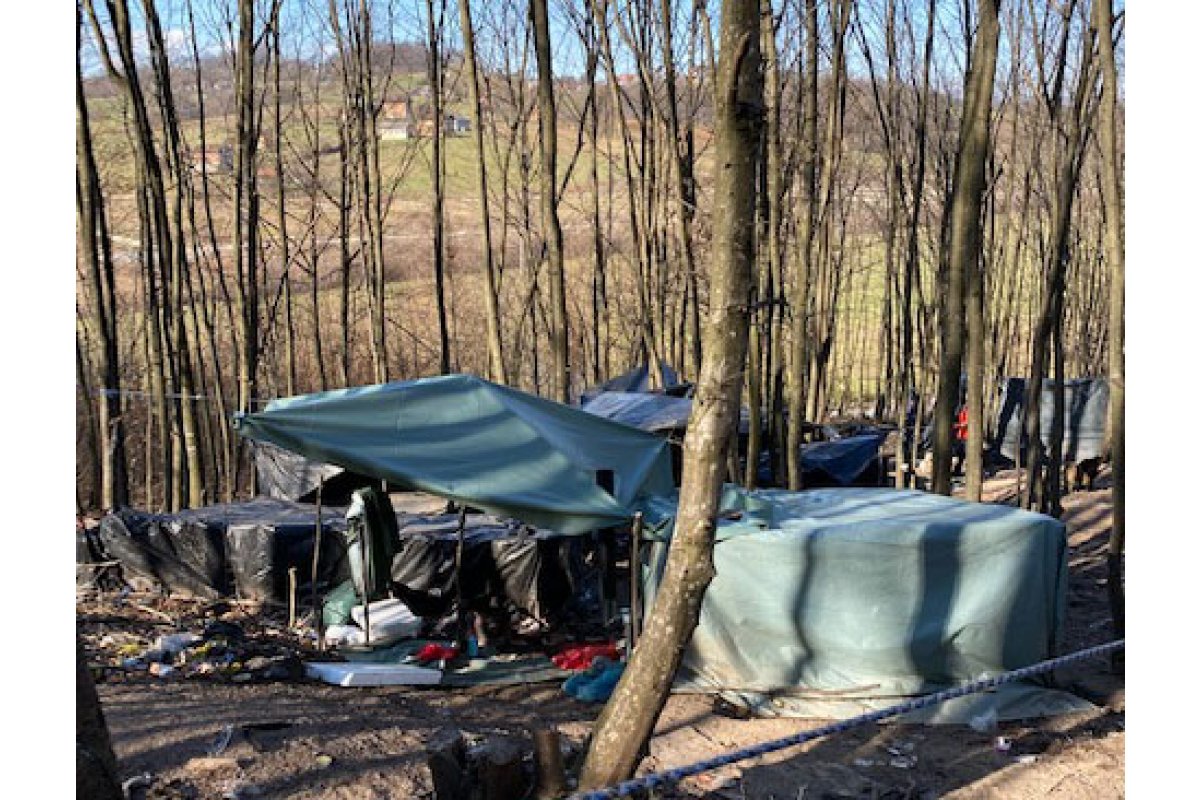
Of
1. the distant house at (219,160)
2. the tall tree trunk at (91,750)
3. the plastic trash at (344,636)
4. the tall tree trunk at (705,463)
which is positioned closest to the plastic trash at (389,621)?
the plastic trash at (344,636)

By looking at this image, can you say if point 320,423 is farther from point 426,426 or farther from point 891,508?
point 891,508

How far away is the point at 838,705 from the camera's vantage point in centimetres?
811

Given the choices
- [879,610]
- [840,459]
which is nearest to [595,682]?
[879,610]

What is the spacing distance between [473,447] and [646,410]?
5.33m

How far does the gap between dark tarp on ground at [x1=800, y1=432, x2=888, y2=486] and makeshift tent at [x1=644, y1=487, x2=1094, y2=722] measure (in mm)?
7469

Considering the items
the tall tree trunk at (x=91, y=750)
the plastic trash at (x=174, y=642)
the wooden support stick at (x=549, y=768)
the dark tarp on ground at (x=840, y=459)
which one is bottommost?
the dark tarp on ground at (x=840, y=459)

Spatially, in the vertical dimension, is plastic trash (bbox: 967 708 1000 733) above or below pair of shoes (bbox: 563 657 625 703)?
below

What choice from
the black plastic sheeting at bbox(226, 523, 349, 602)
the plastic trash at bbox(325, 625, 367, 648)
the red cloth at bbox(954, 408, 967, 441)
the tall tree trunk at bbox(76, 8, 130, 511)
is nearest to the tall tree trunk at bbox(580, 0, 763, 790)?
the plastic trash at bbox(325, 625, 367, 648)

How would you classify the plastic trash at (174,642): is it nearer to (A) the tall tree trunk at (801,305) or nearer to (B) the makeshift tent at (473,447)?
(B) the makeshift tent at (473,447)

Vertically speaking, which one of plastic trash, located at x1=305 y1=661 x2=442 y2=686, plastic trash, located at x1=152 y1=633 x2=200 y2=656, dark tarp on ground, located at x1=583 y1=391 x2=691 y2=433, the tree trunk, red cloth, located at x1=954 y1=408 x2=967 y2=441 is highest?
the tree trunk

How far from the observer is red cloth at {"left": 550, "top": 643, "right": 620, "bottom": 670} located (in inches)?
359

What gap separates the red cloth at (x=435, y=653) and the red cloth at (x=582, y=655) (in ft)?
2.38

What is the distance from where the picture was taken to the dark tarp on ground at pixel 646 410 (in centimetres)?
1325

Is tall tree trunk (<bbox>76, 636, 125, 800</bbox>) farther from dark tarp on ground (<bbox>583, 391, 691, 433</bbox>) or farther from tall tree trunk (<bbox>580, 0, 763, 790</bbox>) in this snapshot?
dark tarp on ground (<bbox>583, 391, 691, 433</bbox>)
